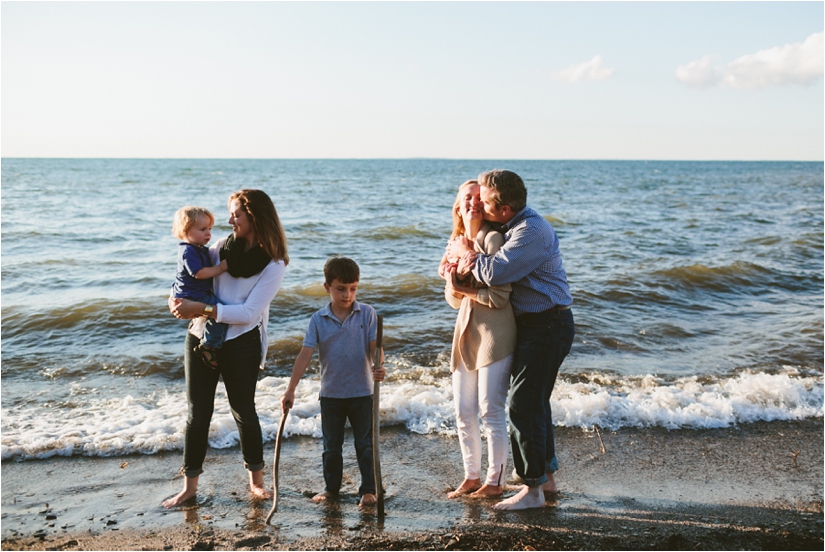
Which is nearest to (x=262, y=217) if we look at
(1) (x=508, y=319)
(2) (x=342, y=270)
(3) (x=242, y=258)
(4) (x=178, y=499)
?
(3) (x=242, y=258)

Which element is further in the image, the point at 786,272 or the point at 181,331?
the point at 786,272

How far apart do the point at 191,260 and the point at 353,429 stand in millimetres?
1469

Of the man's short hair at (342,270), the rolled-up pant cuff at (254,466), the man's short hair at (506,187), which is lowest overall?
the rolled-up pant cuff at (254,466)

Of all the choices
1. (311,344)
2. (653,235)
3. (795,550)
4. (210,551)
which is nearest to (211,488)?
(210,551)

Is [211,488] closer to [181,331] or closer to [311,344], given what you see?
[311,344]

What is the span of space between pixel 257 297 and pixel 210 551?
4.73 feet

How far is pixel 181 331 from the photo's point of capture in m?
9.31

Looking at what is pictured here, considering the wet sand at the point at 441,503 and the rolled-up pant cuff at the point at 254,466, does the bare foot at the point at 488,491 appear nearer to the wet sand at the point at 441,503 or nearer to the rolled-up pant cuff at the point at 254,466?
the wet sand at the point at 441,503

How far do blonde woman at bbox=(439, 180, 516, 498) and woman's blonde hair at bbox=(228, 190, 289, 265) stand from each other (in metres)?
1.06

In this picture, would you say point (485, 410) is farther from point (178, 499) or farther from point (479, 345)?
point (178, 499)

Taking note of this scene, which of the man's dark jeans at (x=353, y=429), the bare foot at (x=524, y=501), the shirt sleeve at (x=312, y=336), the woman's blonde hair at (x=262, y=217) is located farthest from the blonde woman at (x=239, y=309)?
the bare foot at (x=524, y=501)

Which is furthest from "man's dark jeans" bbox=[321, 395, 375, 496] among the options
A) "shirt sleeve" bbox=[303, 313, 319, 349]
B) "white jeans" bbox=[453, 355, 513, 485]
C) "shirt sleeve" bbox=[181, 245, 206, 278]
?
"shirt sleeve" bbox=[181, 245, 206, 278]

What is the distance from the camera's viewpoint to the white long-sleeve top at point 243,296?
3.89 m

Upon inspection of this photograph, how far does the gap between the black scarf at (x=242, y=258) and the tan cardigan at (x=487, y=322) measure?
4.17 feet
